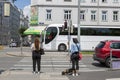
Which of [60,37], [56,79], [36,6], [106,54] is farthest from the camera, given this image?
[36,6]

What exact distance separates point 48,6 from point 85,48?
930 inches

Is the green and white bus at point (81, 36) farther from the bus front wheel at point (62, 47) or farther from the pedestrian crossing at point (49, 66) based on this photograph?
the pedestrian crossing at point (49, 66)

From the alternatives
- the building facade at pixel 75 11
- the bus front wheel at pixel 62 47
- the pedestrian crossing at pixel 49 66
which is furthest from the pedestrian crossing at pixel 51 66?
the building facade at pixel 75 11

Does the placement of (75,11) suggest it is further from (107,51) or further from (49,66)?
(107,51)

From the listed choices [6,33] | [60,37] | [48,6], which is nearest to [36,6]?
[48,6]

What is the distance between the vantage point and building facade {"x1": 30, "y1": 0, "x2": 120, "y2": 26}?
67.6m

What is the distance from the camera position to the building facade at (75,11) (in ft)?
222

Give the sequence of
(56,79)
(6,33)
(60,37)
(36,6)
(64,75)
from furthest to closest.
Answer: (6,33) → (36,6) → (60,37) → (64,75) → (56,79)

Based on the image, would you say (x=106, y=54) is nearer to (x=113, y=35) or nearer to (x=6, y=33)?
(x=113, y=35)

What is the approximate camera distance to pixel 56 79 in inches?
599

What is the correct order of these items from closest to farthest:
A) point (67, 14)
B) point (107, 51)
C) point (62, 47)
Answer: point (107, 51) → point (62, 47) → point (67, 14)

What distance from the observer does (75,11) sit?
223 ft

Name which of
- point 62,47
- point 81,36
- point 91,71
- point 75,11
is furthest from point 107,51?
point 75,11

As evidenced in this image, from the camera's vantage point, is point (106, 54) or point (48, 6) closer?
point (106, 54)
